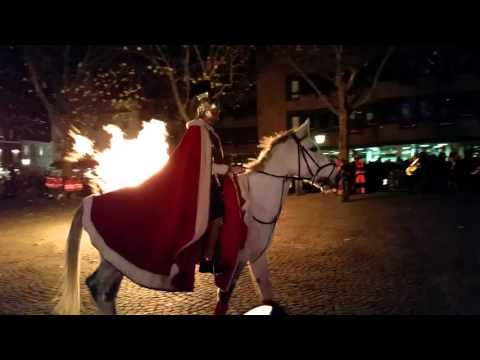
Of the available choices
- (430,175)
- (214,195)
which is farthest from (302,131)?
(430,175)

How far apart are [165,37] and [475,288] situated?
5351 mm

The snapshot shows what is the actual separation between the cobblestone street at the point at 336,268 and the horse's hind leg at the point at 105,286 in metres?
1.07

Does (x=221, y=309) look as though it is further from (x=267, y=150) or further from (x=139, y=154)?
(x=139, y=154)

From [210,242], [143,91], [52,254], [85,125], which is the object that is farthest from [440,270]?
[143,91]

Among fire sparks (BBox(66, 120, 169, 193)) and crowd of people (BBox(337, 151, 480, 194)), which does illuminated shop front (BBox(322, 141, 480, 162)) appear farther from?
fire sparks (BBox(66, 120, 169, 193))

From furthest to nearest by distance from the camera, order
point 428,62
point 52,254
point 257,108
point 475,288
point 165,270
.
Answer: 1. point 257,108
2. point 428,62
3. point 52,254
4. point 475,288
5. point 165,270

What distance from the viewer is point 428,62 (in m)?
31.8

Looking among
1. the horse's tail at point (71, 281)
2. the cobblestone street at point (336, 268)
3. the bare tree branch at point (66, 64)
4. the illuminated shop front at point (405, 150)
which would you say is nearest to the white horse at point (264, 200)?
the horse's tail at point (71, 281)

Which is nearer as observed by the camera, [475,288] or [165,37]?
[165,37]

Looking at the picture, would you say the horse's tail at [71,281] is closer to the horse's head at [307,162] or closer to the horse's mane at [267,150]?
the horse's mane at [267,150]

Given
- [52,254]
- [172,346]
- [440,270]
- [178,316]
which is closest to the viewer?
[172,346]

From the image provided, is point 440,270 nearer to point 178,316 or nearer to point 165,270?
point 178,316

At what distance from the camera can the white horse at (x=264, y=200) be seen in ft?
14.8

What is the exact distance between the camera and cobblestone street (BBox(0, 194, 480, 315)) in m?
5.48
